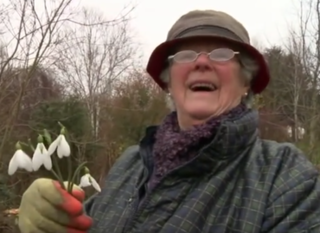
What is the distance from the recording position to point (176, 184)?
5.87ft

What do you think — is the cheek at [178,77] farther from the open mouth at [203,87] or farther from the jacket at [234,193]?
the jacket at [234,193]

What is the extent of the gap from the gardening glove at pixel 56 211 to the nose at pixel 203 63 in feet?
1.57

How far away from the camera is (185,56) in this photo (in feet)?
6.17

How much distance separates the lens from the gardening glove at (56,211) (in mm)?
1638

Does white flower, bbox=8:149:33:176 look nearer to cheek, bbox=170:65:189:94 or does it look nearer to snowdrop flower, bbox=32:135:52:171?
snowdrop flower, bbox=32:135:52:171

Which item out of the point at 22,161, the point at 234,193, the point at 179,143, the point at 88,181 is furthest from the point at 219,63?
the point at 22,161

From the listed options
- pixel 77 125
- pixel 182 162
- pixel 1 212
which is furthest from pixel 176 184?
pixel 77 125

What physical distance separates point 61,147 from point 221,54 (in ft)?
1.71

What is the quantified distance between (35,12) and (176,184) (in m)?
6.54

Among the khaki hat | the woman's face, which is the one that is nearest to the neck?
the woman's face

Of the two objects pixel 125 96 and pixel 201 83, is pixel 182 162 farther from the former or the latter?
pixel 125 96

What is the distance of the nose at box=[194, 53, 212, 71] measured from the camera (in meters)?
1.83

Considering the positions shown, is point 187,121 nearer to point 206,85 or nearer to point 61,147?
point 206,85

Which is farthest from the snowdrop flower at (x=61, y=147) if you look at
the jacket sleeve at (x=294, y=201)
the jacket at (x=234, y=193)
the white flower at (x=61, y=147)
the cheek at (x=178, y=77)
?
the jacket sleeve at (x=294, y=201)
